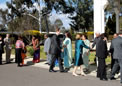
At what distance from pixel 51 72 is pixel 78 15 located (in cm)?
4225

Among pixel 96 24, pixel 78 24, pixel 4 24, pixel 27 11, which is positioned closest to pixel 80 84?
pixel 96 24

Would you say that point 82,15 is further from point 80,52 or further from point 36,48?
point 80,52

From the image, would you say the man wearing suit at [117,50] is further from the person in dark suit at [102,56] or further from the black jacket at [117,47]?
the person in dark suit at [102,56]

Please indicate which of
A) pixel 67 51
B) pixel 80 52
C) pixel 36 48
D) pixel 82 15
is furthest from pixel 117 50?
pixel 82 15

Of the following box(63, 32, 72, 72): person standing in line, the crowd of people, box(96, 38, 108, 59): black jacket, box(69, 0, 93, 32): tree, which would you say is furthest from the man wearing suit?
box(69, 0, 93, 32): tree

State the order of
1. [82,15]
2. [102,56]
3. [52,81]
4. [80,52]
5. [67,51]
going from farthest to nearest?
[82,15] → [67,51] → [80,52] → [102,56] → [52,81]

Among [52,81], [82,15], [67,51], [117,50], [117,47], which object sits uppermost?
[82,15]

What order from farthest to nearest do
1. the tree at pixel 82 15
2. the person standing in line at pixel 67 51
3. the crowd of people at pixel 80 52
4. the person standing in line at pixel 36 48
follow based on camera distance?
1. the tree at pixel 82 15
2. the person standing in line at pixel 36 48
3. the person standing in line at pixel 67 51
4. the crowd of people at pixel 80 52

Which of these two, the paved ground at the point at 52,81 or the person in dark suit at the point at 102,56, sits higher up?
the person in dark suit at the point at 102,56

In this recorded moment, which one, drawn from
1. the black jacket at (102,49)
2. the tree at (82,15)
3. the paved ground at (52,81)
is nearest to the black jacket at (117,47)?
the black jacket at (102,49)

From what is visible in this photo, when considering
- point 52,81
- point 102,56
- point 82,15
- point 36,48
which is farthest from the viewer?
point 82,15

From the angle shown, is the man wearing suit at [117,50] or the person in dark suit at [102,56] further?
the person in dark suit at [102,56]

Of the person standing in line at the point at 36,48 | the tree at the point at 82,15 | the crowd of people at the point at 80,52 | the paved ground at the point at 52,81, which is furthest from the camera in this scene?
the tree at the point at 82,15

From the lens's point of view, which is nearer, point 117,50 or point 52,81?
point 117,50
